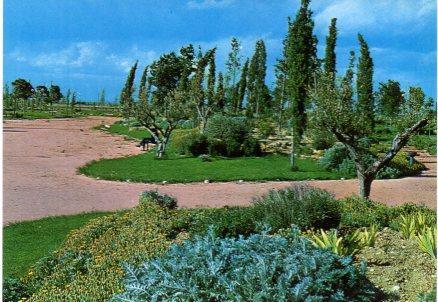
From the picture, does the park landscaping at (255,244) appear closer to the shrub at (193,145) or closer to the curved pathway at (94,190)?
the curved pathway at (94,190)

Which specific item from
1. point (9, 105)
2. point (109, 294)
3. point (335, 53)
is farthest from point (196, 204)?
point (9, 105)

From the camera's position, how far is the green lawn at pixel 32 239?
8.66 meters

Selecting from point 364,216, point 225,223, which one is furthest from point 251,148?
point 225,223

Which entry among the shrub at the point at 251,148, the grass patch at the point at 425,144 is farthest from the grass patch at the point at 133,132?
the grass patch at the point at 425,144

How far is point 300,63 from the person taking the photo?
2134cm

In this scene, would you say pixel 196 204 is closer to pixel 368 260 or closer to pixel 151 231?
pixel 151 231

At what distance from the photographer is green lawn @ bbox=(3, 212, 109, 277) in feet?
28.4

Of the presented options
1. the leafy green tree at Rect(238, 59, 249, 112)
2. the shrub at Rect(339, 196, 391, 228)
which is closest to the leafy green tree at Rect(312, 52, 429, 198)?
the shrub at Rect(339, 196, 391, 228)

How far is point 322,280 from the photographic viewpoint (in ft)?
13.2

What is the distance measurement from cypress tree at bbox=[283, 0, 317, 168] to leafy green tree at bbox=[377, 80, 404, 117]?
19.0 meters

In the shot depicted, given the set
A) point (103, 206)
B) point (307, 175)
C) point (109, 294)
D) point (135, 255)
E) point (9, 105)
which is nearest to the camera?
point (109, 294)

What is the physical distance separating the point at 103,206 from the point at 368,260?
880cm

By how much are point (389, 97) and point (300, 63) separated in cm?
2095

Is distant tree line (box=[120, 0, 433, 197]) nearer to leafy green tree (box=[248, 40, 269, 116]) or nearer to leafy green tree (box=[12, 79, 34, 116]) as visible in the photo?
leafy green tree (box=[248, 40, 269, 116])
